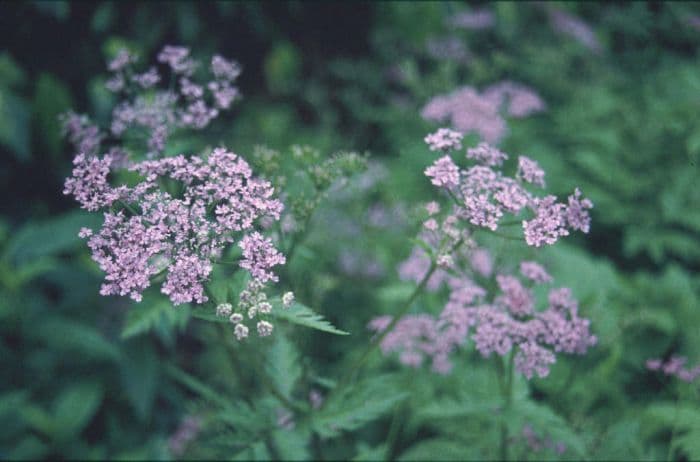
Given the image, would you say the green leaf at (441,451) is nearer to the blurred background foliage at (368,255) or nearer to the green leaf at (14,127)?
the blurred background foliage at (368,255)

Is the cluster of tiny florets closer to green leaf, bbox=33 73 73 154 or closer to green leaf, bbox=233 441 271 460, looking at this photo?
green leaf, bbox=233 441 271 460

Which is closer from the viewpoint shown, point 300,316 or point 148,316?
point 300,316

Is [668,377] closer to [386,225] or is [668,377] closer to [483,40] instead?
[386,225]

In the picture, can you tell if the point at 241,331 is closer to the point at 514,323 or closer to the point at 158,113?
the point at 514,323

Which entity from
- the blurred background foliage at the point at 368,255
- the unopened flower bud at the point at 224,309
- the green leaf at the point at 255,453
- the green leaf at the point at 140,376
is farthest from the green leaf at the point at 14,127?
the unopened flower bud at the point at 224,309

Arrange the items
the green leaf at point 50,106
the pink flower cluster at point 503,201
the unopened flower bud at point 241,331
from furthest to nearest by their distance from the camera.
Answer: the green leaf at point 50,106 < the pink flower cluster at point 503,201 < the unopened flower bud at point 241,331

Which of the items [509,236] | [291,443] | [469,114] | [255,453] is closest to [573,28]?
[469,114]

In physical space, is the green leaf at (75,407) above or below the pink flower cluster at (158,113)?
below
